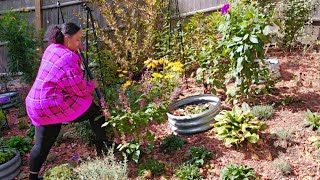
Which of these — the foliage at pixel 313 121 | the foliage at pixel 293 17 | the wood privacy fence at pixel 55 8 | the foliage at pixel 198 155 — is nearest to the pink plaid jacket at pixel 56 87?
the foliage at pixel 198 155

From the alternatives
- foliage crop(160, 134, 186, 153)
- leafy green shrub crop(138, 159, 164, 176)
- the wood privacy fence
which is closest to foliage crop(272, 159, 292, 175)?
foliage crop(160, 134, 186, 153)

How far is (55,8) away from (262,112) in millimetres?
5329

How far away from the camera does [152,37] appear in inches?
242

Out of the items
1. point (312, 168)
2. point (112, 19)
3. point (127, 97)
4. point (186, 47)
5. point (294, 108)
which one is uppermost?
point (112, 19)

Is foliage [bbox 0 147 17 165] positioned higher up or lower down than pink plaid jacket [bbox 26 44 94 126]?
lower down

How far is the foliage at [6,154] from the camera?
3632 mm

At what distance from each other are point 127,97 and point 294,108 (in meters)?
Answer: 2.14

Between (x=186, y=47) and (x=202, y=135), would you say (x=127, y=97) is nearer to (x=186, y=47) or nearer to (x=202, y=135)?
(x=202, y=135)

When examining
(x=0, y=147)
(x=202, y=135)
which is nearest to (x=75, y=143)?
(x=0, y=147)

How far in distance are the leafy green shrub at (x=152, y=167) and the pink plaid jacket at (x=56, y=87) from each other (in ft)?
3.12

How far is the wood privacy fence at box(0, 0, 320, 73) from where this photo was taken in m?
7.12

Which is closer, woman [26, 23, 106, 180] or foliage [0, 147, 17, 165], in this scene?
woman [26, 23, 106, 180]

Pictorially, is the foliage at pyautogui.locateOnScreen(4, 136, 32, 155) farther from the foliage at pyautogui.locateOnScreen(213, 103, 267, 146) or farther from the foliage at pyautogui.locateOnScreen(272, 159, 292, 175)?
the foliage at pyautogui.locateOnScreen(272, 159, 292, 175)

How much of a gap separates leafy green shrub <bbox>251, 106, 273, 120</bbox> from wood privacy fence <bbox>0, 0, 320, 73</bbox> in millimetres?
3513
